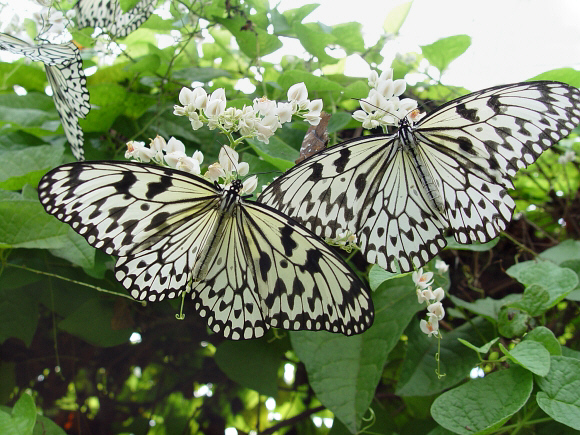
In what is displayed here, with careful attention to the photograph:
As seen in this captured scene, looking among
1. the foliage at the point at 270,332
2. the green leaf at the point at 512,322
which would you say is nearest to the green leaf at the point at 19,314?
A: the foliage at the point at 270,332

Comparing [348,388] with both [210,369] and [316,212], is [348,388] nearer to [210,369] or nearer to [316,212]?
[316,212]

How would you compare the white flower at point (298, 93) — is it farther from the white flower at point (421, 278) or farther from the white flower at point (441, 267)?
the white flower at point (441, 267)

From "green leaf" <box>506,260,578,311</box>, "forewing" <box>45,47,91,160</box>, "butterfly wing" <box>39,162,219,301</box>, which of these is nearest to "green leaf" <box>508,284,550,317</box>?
"green leaf" <box>506,260,578,311</box>

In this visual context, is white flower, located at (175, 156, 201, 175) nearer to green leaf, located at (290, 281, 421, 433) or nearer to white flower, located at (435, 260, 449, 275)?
green leaf, located at (290, 281, 421, 433)

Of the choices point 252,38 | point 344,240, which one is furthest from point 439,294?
point 252,38

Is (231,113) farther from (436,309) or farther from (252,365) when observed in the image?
(252,365)
